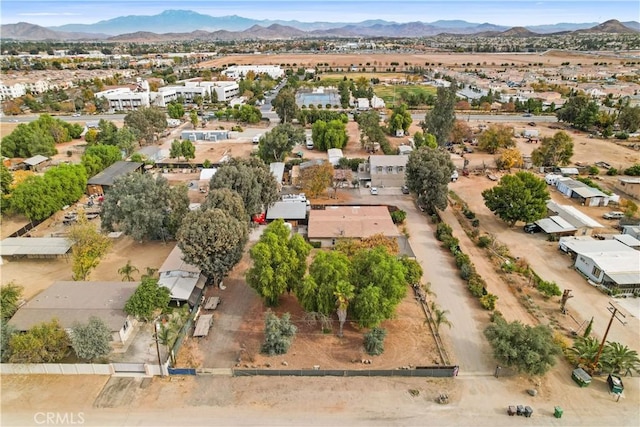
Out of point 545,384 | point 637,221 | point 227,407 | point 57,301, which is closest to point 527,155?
point 637,221

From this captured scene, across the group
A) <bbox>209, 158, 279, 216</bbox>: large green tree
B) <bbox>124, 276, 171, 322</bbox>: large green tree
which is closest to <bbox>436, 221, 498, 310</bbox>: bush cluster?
<bbox>209, 158, 279, 216</bbox>: large green tree

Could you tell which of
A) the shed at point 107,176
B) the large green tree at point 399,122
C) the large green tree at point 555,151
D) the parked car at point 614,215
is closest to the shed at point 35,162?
the shed at point 107,176

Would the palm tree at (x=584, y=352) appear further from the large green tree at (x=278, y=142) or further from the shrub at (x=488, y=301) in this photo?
the large green tree at (x=278, y=142)

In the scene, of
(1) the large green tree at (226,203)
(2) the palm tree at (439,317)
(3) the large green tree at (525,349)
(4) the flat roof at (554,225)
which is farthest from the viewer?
(4) the flat roof at (554,225)

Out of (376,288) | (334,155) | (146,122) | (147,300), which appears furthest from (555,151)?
(146,122)

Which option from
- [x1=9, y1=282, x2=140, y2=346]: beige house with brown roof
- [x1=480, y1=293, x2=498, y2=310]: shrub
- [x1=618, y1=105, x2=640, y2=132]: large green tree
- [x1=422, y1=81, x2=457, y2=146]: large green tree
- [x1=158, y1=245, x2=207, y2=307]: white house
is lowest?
[x1=480, y1=293, x2=498, y2=310]: shrub

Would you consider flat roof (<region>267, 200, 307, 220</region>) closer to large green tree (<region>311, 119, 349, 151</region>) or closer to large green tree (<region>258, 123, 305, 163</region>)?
large green tree (<region>258, 123, 305, 163</region>)
